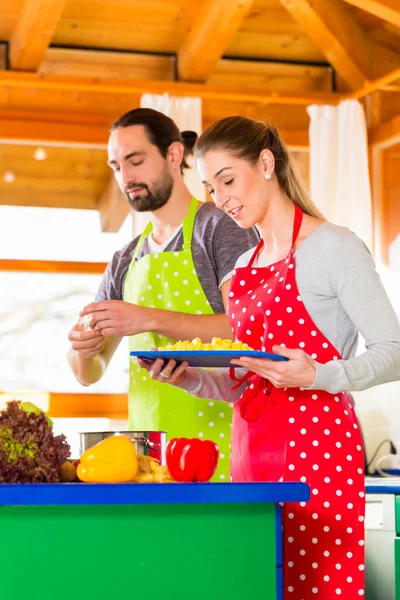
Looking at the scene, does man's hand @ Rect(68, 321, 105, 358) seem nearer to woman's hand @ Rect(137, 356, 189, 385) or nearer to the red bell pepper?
woman's hand @ Rect(137, 356, 189, 385)

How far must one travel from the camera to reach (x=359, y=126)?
18.7 ft

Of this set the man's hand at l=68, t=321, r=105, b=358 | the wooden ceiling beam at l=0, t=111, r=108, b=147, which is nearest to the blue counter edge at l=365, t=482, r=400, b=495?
the man's hand at l=68, t=321, r=105, b=358

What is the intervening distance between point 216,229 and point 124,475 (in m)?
1.27

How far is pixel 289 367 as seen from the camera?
205 cm

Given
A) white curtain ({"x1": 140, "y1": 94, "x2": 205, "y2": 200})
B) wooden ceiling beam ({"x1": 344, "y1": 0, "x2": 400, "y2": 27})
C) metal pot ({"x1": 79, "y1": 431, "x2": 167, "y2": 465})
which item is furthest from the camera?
white curtain ({"x1": 140, "y1": 94, "x2": 205, "y2": 200})

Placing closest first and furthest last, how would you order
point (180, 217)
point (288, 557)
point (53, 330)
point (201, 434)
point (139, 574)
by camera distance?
point (139, 574), point (288, 557), point (201, 434), point (180, 217), point (53, 330)

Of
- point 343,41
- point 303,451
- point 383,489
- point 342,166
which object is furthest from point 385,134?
point 303,451

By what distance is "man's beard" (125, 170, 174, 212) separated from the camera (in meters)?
3.02

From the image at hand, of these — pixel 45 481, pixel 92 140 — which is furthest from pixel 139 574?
pixel 92 140

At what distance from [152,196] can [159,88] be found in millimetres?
2696

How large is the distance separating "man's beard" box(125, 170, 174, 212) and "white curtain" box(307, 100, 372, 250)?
102 inches

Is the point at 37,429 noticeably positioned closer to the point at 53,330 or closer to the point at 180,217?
the point at 180,217

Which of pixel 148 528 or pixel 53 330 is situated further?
pixel 53 330

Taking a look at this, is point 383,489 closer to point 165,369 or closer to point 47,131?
point 165,369
